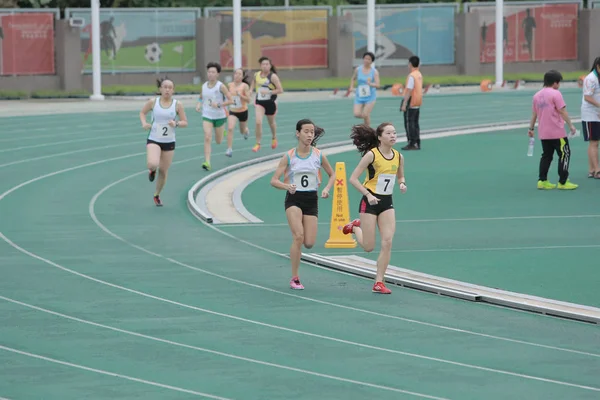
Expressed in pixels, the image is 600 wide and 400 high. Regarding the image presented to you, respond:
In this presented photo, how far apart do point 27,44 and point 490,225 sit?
1399 inches

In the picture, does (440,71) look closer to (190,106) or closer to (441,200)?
(190,106)

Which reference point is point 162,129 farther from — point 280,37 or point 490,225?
point 280,37

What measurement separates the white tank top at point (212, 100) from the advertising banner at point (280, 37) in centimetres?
2987

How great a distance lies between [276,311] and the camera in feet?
40.2

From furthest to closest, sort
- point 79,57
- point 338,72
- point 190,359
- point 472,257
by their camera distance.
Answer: point 338,72, point 79,57, point 472,257, point 190,359

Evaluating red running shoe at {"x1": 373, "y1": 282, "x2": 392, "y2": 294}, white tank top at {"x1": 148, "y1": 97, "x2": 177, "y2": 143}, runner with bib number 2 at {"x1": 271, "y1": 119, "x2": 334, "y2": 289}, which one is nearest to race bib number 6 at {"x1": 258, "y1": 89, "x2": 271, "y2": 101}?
white tank top at {"x1": 148, "y1": 97, "x2": 177, "y2": 143}

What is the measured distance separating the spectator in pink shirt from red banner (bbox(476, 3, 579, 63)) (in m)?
38.0

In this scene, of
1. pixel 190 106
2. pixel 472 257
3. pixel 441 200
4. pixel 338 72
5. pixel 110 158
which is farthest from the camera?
pixel 338 72

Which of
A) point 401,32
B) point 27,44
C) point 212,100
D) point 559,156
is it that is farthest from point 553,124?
point 401,32

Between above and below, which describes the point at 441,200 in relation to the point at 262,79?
below

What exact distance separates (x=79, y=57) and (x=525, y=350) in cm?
4176

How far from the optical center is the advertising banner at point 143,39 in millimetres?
51438

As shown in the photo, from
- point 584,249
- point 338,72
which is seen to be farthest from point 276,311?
point 338,72

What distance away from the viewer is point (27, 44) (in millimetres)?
50188
